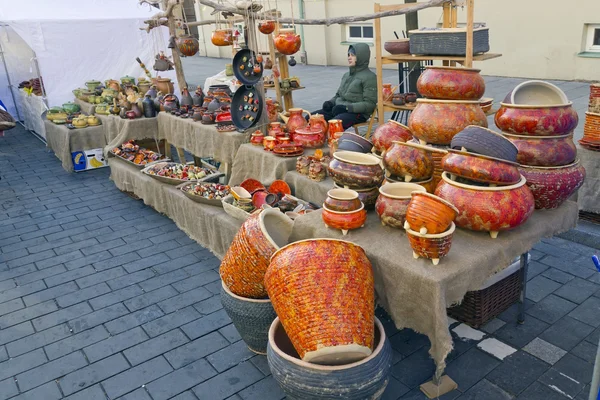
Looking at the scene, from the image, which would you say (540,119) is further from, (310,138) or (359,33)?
(359,33)

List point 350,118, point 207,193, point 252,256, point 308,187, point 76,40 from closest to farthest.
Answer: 1. point 252,256
2. point 308,187
3. point 207,193
4. point 350,118
5. point 76,40

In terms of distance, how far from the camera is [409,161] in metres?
2.47

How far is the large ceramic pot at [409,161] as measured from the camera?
8.10ft

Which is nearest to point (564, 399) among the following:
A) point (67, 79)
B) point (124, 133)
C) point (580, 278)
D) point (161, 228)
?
point (580, 278)

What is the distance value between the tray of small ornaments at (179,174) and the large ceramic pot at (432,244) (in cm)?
287

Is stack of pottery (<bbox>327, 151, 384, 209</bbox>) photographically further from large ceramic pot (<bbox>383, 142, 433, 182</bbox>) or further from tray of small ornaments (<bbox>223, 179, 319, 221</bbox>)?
tray of small ornaments (<bbox>223, 179, 319, 221</bbox>)

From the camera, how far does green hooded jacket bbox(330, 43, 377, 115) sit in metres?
4.86

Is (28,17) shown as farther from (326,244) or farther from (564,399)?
(564,399)

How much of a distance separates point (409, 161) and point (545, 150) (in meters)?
0.70

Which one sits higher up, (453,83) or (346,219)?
(453,83)

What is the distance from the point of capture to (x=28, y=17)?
7.80m

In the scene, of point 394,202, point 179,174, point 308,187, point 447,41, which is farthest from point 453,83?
point 179,174

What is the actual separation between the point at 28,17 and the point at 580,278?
8.45 metres

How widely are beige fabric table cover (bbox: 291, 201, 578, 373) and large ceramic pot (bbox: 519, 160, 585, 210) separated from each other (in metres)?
0.08
